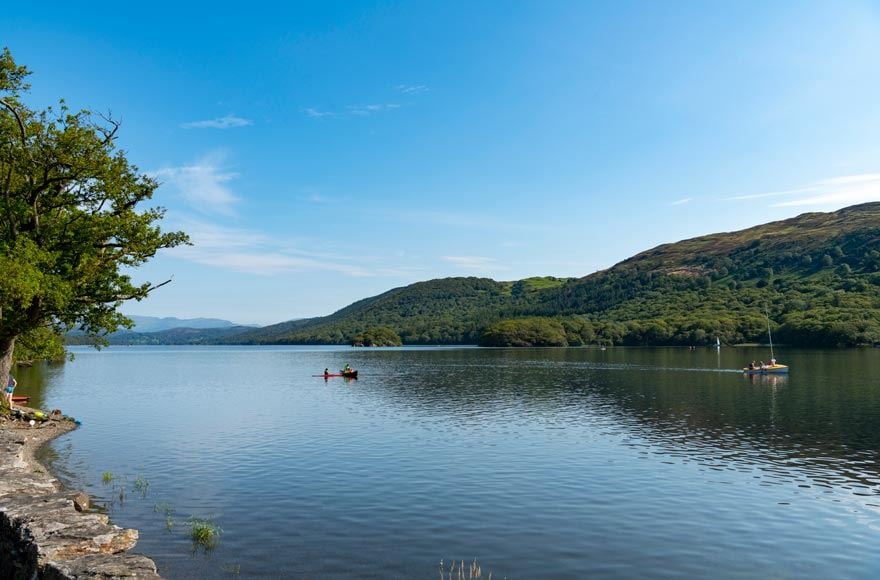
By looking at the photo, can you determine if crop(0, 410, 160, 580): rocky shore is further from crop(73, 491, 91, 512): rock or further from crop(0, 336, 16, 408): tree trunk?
crop(0, 336, 16, 408): tree trunk

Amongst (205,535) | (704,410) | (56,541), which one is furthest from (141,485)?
(704,410)

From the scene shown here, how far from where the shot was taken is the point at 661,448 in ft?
131

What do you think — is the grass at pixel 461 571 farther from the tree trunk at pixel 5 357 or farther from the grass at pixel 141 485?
the tree trunk at pixel 5 357

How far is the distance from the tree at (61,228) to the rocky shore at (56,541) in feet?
60.2

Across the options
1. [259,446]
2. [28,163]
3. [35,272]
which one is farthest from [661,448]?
[28,163]

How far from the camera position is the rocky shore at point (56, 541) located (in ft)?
47.0

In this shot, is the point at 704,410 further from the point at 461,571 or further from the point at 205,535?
the point at 205,535

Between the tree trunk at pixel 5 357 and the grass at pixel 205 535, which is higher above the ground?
the tree trunk at pixel 5 357

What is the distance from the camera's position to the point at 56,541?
15547mm

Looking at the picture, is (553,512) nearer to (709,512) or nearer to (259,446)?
(709,512)

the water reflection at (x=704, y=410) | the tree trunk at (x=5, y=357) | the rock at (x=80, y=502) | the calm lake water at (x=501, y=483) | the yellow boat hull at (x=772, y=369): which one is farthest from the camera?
the yellow boat hull at (x=772, y=369)

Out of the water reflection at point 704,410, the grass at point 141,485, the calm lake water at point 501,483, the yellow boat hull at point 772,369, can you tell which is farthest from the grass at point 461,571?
the yellow boat hull at point 772,369

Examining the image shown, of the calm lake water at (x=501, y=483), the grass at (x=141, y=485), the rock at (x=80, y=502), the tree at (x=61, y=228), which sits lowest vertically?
the calm lake water at (x=501, y=483)

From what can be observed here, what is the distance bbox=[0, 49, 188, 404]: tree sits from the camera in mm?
36562
